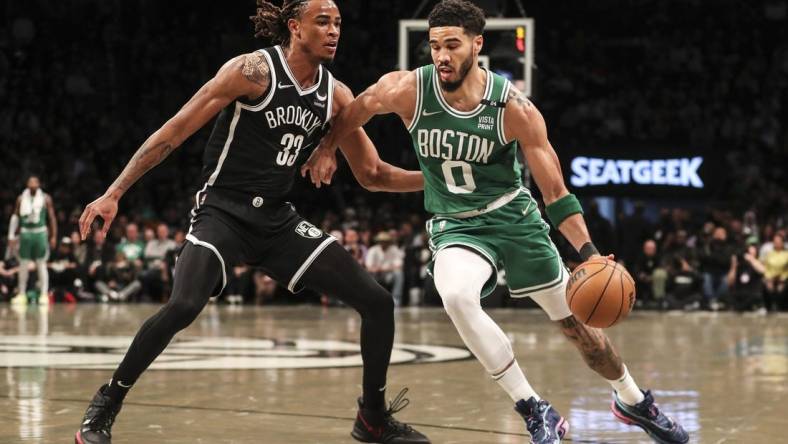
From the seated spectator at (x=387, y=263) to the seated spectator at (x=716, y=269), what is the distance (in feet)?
13.5

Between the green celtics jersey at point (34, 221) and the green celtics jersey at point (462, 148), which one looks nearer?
the green celtics jersey at point (462, 148)

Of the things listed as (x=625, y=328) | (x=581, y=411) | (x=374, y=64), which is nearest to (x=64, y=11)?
(x=374, y=64)

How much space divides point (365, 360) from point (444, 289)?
1.99ft

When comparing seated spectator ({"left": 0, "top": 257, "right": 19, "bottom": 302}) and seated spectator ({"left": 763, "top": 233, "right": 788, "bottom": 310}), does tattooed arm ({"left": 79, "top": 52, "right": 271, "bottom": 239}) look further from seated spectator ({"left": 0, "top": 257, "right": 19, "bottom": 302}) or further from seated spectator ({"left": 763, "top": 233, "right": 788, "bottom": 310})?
seated spectator ({"left": 0, "top": 257, "right": 19, "bottom": 302})

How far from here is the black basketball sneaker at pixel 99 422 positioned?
16.5 ft

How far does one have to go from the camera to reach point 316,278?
540 cm

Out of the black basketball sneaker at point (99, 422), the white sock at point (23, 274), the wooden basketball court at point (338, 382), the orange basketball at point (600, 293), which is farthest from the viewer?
the white sock at point (23, 274)

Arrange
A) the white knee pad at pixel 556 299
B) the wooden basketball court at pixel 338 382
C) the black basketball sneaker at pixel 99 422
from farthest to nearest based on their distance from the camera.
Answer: the wooden basketball court at pixel 338 382, the white knee pad at pixel 556 299, the black basketball sneaker at pixel 99 422

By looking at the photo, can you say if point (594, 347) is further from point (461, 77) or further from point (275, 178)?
point (275, 178)

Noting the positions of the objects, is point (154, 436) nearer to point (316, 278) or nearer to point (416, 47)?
point (316, 278)

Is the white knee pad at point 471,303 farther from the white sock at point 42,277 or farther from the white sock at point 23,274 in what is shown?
the white sock at point 23,274

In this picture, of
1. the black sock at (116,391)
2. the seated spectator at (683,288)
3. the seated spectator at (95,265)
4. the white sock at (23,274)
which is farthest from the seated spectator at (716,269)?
the black sock at (116,391)

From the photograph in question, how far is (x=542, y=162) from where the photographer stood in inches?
202

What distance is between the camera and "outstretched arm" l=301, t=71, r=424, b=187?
5402 millimetres
